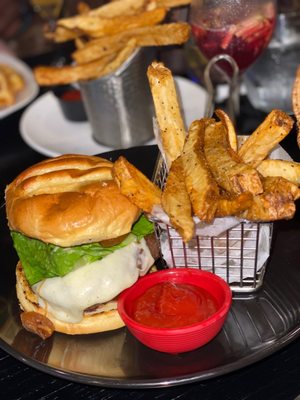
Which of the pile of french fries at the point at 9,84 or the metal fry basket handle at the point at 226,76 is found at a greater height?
the metal fry basket handle at the point at 226,76

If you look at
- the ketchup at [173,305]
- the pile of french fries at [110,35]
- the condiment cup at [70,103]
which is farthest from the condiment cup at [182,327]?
the condiment cup at [70,103]

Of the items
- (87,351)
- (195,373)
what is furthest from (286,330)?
(87,351)

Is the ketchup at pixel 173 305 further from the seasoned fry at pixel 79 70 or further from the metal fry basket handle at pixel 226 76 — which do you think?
the seasoned fry at pixel 79 70

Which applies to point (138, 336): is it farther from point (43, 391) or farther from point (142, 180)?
point (142, 180)

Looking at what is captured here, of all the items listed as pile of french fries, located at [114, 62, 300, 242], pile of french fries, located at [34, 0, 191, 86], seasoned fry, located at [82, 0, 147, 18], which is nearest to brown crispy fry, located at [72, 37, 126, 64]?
pile of french fries, located at [34, 0, 191, 86]

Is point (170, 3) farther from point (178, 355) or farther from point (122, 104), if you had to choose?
point (178, 355)

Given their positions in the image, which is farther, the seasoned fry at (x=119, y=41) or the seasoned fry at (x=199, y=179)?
the seasoned fry at (x=119, y=41)
